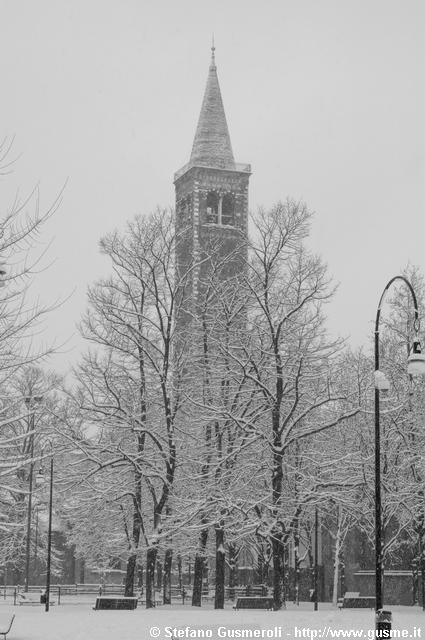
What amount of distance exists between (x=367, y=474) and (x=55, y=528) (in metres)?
42.2

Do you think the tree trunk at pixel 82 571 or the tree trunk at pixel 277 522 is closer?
the tree trunk at pixel 277 522

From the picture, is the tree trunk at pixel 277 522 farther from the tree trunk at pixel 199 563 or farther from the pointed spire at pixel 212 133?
the pointed spire at pixel 212 133

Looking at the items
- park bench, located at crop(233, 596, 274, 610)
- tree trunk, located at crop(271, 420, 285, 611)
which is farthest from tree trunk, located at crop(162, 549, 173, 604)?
tree trunk, located at crop(271, 420, 285, 611)

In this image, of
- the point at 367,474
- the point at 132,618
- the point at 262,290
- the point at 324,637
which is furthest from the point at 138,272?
the point at 324,637

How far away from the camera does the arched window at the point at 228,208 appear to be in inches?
3501

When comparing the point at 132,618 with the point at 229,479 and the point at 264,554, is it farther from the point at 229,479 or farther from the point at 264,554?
the point at 264,554

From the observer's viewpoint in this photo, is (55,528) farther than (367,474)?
Yes

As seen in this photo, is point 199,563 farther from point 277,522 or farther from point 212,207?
point 212,207

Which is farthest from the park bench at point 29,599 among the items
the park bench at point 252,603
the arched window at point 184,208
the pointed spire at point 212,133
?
the pointed spire at point 212,133

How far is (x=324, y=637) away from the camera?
2375cm

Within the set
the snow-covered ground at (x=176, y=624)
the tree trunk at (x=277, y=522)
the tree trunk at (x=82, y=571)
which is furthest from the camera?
the tree trunk at (x=82, y=571)

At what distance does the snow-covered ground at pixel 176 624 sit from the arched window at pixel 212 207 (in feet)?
198

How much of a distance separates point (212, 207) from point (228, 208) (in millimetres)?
1483

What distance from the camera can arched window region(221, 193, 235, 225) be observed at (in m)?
88.9
